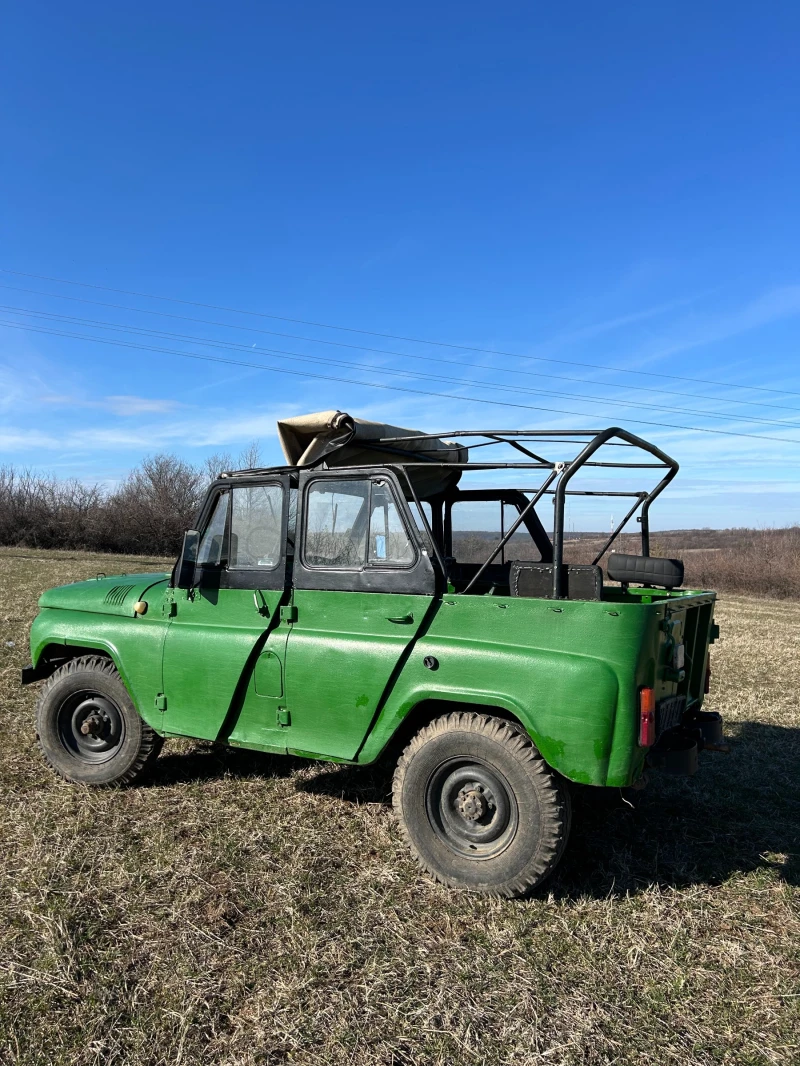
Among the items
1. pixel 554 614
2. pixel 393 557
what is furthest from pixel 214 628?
pixel 554 614

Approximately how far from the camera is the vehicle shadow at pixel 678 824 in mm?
3920

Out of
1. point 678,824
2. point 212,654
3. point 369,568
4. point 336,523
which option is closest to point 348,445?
point 336,523

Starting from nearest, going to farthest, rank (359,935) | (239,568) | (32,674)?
(359,935) < (239,568) < (32,674)

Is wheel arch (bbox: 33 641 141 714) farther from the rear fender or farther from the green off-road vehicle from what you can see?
the rear fender

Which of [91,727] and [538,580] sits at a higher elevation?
[538,580]

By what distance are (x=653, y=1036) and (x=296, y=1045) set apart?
133cm

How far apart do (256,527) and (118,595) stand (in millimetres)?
1198

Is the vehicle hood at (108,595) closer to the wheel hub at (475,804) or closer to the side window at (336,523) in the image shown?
the side window at (336,523)

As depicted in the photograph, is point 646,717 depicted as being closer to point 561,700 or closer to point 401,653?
point 561,700

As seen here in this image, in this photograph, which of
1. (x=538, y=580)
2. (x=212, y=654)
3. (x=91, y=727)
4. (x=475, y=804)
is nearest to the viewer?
(x=475, y=804)

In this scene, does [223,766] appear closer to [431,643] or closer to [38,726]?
[38,726]

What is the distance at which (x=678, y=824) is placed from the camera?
4586 mm

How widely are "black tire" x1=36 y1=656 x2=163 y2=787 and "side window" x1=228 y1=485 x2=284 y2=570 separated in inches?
50.1

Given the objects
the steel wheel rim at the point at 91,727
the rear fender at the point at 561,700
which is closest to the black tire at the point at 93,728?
the steel wheel rim at the point at 91,727
